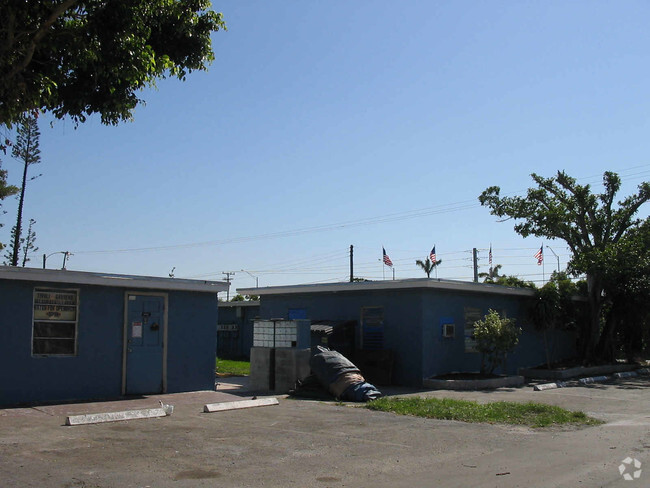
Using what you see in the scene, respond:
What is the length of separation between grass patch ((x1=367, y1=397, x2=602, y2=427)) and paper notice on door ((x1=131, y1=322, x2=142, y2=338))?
215 inches

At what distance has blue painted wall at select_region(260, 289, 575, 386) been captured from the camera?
19.1m

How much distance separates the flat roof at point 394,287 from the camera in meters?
18.8

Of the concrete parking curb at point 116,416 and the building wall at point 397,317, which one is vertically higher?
the building wall at point 397,317

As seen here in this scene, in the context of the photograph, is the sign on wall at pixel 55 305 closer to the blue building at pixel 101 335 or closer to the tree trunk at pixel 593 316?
the blue building at pixel 101 335

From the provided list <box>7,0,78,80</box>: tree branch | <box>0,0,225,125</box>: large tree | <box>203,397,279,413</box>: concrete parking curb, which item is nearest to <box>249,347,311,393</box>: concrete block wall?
<box>203,397,279,413</box>: concrete parking curb

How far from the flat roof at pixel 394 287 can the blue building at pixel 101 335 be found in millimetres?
5308

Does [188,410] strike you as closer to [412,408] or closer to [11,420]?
[11,420]

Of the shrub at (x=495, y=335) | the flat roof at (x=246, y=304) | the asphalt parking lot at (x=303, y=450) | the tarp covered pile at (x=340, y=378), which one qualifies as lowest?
the asphalt parking lot at (x=303, y=450)

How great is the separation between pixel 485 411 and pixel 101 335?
8.32 metres

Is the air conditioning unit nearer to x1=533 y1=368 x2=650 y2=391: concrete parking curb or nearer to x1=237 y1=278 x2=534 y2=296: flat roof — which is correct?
x1=237 y1=278 x2=534 y2=296: flat roof

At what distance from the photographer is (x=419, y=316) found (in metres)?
19.0

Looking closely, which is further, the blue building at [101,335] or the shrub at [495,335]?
the shrub at [495,335]

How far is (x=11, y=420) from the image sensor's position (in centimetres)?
1113

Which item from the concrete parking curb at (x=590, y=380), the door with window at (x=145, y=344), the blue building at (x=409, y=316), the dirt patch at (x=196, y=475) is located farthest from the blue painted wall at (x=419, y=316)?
the dirt patch at (x=196, y=475)
